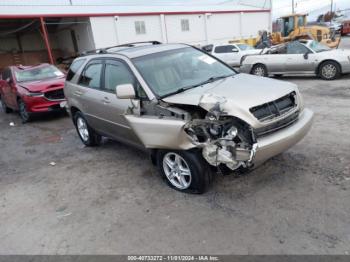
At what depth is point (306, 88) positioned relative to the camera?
9.95 metres

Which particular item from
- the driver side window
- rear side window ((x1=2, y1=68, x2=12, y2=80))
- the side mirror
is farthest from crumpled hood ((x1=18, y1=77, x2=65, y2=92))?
the side mirror

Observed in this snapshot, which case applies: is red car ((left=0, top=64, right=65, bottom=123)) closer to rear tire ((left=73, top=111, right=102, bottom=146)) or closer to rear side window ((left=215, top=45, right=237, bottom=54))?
rear tire ((left=73, top=111, right=102, bottom=146))

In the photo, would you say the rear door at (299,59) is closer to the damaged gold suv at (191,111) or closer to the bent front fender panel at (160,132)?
the damaged gold suv at (191,111)

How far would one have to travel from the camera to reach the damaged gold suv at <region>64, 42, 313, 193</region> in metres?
3.52

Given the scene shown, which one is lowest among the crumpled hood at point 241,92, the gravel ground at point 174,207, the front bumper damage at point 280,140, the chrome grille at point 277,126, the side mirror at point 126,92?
the gravel ground at point 174,207

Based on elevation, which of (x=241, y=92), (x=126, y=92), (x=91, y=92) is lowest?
(x=91, y=92)

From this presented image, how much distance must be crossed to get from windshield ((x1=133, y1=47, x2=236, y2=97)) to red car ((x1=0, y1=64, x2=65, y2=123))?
18.0ft

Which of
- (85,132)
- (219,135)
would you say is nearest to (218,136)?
(219,135)

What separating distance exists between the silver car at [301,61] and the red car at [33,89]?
715cm

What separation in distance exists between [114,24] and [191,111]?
23.3m

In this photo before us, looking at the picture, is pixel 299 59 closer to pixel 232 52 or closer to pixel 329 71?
pixel 329 71

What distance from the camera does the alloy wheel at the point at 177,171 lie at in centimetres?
401

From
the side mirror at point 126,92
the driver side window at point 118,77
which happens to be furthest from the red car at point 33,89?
the side mirror at point 126,92

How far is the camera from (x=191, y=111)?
150 inches
